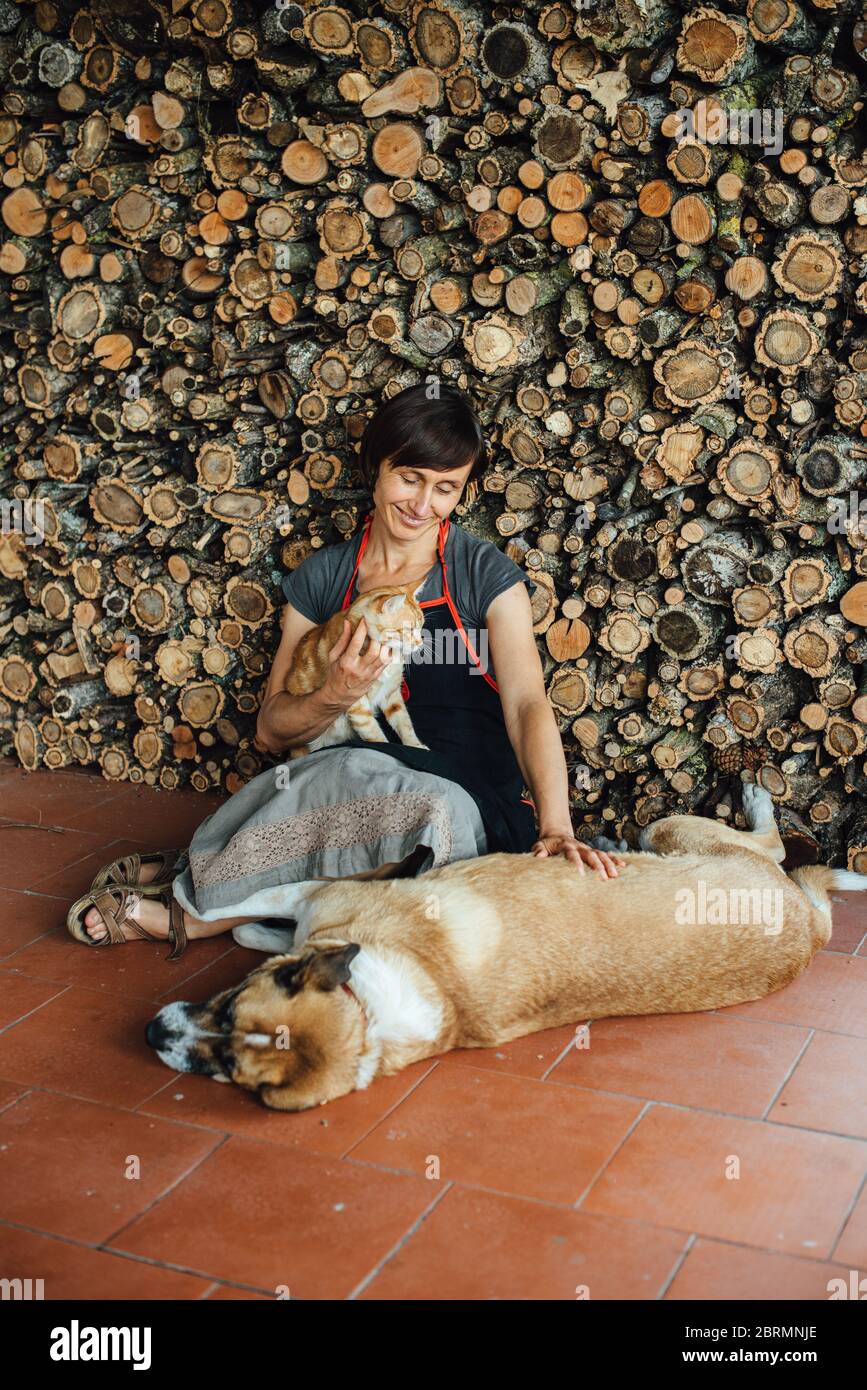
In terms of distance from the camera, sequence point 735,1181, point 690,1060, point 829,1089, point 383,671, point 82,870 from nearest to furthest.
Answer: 1. point 735,1181
2. point 829,1089
3. point 690,1060
4. point 383,671
5. point 82,870

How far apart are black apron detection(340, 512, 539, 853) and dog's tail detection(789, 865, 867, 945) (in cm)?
76

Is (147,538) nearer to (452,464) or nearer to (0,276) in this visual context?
(0,276)

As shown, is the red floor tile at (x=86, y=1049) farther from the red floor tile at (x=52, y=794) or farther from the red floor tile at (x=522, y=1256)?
the red floor tile at (x=52, y=794)

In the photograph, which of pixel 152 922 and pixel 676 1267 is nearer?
pixel 676 1267

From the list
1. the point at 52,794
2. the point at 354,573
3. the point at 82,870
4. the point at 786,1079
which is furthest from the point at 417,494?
the point at 52,794

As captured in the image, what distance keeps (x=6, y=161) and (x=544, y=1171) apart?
3.96 m

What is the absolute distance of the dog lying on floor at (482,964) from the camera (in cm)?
245

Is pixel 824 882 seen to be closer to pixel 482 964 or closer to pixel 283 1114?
pixel 482 964

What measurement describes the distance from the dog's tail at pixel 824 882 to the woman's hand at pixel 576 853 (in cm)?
65

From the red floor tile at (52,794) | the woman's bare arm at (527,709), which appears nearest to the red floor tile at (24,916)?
the red floor tile at (52,794)

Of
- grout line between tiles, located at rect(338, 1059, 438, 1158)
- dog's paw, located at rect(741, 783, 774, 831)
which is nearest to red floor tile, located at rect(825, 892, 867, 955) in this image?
dog's paw, located at rect(741, 783, 774, 831)

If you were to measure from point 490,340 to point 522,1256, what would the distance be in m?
2.62

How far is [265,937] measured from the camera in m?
3.29

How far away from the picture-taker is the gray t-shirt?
3533mm
